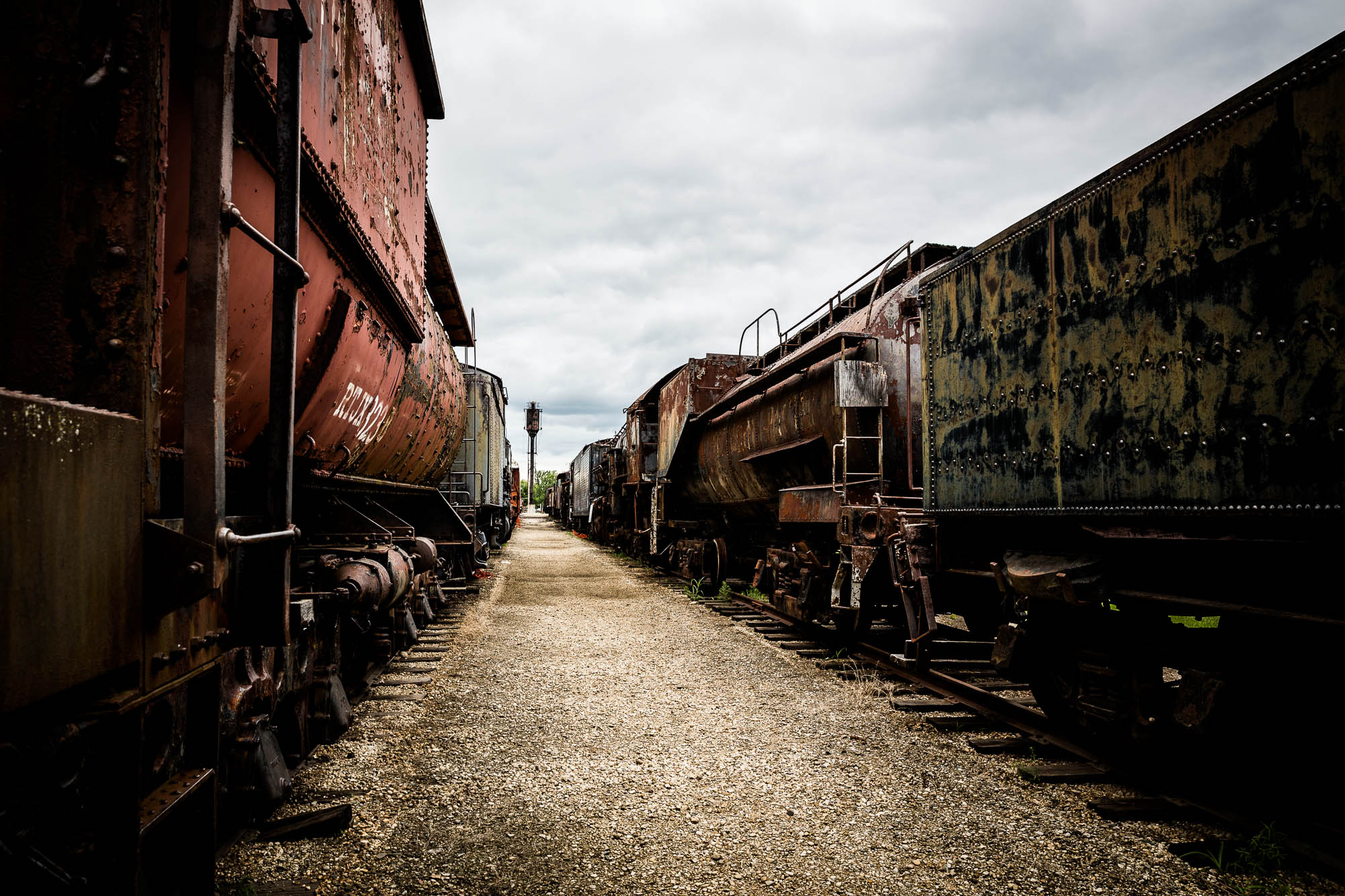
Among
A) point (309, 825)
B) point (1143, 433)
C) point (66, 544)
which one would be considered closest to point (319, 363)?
point (309, 825)

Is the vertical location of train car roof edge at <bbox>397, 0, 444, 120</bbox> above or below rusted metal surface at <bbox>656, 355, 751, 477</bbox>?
above

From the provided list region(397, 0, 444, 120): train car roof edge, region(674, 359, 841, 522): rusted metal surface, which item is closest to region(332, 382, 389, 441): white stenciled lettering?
region(397, 0, 444, 120): train car roof edge

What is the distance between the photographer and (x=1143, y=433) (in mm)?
3412

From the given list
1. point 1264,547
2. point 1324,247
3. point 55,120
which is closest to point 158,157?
point 55,120

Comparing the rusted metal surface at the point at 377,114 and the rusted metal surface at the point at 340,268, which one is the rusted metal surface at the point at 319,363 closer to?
the rusted metal surface at the point at 340,268

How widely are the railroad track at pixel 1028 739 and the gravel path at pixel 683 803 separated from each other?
0.10 metres

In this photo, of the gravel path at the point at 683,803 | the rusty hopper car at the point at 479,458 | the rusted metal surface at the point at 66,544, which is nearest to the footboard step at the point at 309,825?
the gravel path at the point at 683,803

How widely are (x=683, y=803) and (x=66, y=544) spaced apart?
306 cm

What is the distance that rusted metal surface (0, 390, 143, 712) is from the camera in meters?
1.16

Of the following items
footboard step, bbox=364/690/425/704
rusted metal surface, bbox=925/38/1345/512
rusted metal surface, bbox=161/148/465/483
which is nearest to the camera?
rusted metal surface, bbox=161/148/465/483

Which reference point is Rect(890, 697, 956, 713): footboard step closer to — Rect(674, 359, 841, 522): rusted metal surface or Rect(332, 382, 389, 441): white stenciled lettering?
Rect(674, 359, 841, 522): rusted metal surface

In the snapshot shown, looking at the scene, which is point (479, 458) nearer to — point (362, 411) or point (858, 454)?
point (858, 454)

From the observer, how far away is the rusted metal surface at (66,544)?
1.16m

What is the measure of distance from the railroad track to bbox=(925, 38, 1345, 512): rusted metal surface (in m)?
1.40
